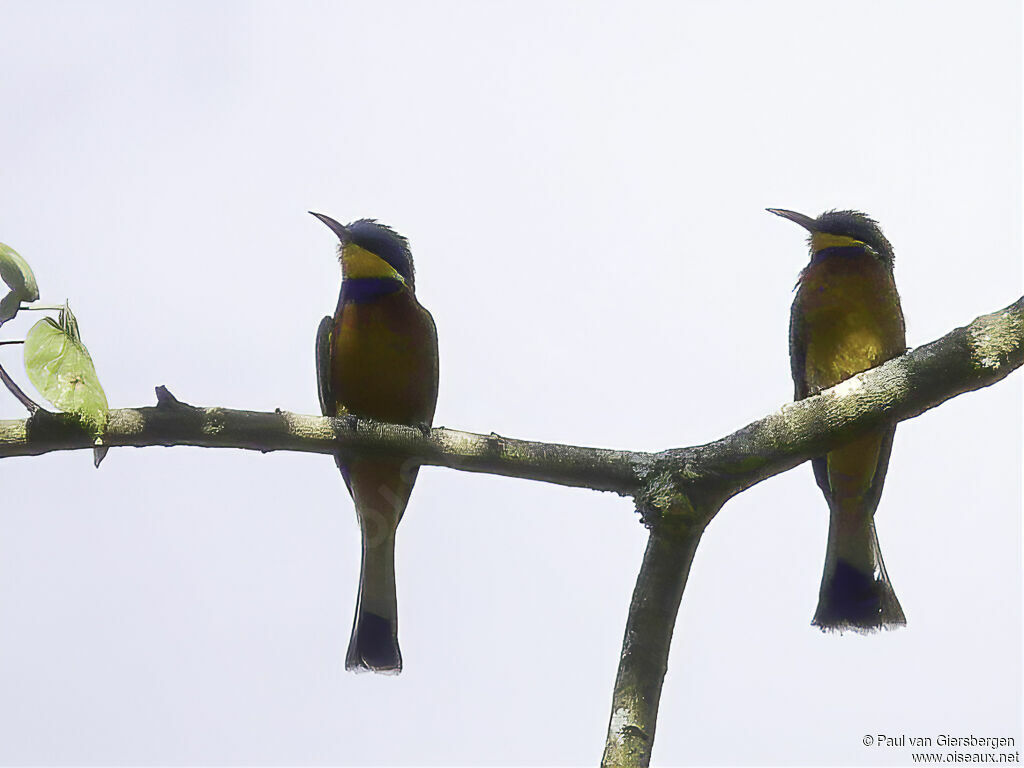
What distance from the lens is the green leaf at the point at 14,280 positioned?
7.91 feet

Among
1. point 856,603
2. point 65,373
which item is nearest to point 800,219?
point 856,603

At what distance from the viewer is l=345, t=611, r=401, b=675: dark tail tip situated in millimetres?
3395

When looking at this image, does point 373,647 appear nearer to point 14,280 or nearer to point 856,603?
point 856,603

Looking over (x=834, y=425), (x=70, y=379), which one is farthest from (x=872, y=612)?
(x=70, y=379)

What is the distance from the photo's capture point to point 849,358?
3.63 meters

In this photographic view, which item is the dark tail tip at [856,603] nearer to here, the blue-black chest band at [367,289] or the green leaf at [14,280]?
the blue-black chest band at [367,289]

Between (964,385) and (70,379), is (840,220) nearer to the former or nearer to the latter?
(964,385)

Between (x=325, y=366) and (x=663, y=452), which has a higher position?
(x=325, y=366)

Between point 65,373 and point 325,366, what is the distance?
5.70 ft

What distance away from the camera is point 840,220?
152 inches

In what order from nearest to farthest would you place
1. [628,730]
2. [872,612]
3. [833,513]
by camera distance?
[628,730]
[872,612]
[833,513]

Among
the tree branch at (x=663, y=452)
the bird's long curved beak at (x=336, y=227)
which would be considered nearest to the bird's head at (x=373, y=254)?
the bird's long curved beak at (x=336, y=227)

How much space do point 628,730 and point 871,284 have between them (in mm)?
2197

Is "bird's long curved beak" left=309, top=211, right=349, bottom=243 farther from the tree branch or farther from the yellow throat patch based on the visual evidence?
the tree branch
